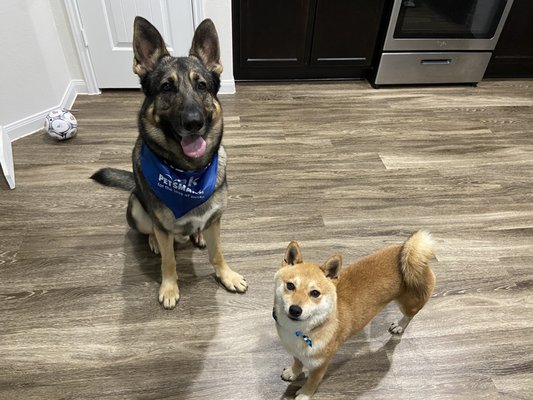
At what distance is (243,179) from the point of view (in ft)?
8.26

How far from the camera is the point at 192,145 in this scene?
57.1 inches

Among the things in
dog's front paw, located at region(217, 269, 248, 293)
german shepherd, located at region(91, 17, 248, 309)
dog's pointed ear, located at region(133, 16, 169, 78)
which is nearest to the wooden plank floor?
dog's front paw, located at region(217, 269, 248, 293)

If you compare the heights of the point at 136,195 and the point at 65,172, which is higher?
the point at 136,195

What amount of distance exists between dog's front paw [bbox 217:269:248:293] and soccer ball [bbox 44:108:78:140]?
1.82 metres

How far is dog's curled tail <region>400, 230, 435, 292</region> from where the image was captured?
51.8 inches

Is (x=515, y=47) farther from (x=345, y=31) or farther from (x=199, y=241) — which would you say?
(x=199, y=241)

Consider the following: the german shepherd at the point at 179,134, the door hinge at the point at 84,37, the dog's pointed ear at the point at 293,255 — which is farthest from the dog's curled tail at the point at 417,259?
the door hinge at the point at 84,37

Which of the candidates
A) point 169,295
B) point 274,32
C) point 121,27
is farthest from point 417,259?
point 121,27

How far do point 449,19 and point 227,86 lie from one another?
220cm

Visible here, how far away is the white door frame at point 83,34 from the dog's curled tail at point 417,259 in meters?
2.73

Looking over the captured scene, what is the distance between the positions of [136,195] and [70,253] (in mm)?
620

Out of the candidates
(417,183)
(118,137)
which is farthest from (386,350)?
(118,137)

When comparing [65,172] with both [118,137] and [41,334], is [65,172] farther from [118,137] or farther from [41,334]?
[41,334]

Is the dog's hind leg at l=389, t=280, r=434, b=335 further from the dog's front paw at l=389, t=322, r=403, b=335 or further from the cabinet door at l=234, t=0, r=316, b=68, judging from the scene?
the cabinet door at l=234, t=0, r=316, b=68
